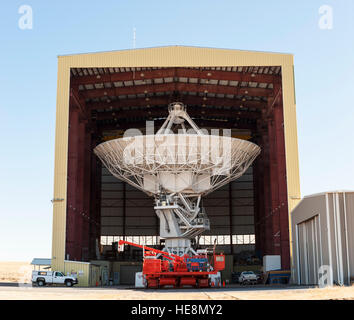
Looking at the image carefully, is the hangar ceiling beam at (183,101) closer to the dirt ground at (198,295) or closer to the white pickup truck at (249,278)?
the white pickup truck at (249,278)

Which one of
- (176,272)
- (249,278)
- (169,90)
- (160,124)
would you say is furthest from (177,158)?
(160,124)

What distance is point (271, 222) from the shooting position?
53719 mm

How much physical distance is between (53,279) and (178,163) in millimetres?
13478

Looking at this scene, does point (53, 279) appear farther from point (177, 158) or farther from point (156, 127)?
point (156, 127)

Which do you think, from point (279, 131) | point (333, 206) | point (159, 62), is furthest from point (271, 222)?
point (333, 206)

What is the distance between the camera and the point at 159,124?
Result: 6562 cm

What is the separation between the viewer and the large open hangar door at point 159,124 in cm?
4859

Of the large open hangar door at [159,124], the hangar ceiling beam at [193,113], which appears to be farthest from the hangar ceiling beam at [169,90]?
the hangar ceiling beam at [193,113]

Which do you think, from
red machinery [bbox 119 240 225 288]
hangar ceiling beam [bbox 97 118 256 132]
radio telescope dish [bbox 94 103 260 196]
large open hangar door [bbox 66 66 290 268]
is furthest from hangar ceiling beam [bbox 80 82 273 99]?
red machinery [bbox 119 240 225 288]

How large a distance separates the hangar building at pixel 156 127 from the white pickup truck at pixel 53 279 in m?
0.82

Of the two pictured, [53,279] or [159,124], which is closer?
[53,279]

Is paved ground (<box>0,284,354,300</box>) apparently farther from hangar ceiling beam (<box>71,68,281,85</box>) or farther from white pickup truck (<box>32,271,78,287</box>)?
hangar ceiling beam (<box>71,68,281,85</box>)

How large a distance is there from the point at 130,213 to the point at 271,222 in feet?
80.7

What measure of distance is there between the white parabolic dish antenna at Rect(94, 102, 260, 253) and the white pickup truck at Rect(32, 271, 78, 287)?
8.09m
